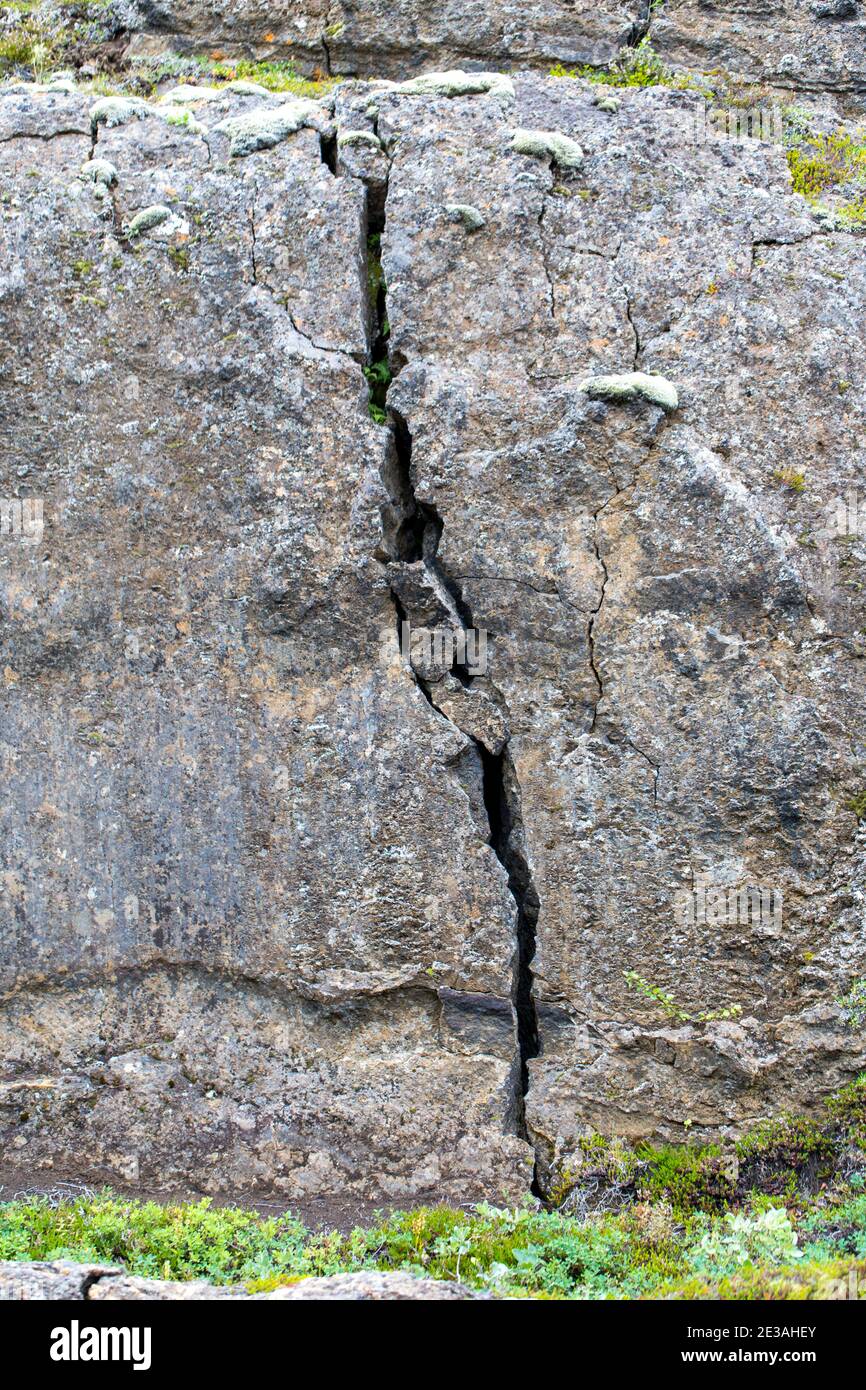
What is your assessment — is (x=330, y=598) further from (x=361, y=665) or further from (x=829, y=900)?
(x=829, y=900)

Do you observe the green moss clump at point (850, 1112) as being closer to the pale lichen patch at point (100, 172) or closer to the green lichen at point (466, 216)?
the green lichen at point (466, 216)

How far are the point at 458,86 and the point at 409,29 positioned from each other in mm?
733

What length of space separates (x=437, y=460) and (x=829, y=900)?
8.66 feet

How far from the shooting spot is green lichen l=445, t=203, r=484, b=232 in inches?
217

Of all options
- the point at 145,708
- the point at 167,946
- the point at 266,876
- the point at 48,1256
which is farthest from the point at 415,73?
the point at 48,1256

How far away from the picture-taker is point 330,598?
5.32 m

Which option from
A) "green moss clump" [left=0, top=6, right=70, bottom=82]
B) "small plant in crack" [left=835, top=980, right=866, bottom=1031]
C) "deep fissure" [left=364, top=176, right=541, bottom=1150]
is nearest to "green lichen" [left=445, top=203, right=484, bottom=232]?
"deep fissure" [left=364, top=176, right=541, bottom=1150]

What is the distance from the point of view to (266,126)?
221 inches

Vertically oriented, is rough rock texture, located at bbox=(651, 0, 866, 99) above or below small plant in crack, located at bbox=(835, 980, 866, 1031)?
above

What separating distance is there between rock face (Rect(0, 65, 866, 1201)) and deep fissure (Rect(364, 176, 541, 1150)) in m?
0.02

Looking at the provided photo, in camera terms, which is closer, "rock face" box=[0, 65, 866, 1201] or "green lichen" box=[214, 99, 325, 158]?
"rock face" box=[0, 65, 866, 1201]

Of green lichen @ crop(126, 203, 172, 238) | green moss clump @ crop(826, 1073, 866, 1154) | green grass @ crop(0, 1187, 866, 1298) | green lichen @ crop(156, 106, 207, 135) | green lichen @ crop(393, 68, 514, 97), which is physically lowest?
green grass @ crop(0, 1187, 866, 1298)

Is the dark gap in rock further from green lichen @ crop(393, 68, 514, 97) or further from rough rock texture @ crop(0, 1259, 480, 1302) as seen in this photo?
rough rock texture @ crop(0, 1259, 480, 1302)

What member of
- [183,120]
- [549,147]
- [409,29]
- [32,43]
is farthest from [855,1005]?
[32,43]
